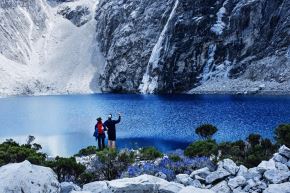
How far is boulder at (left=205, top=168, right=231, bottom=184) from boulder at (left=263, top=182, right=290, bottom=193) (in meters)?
2.26

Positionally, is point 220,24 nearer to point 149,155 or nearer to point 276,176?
point 149,155

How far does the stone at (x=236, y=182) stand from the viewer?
13607 millimetres

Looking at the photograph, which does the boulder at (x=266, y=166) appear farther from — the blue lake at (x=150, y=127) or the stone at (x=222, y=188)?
the blue lake at (x=150, y=127)

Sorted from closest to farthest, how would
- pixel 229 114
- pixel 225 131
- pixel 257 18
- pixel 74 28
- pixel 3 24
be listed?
1. pixel 225 131
2. pixel 229 114
3. pixel 257 18
4. pixel 3 24
5. pixel 74 28

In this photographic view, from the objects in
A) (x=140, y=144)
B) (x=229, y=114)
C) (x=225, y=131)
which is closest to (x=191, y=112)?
(x=229, y=114)

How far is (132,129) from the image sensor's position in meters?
48.8

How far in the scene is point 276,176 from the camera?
13.6 metres

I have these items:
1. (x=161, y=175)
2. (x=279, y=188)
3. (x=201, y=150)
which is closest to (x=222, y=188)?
(x=279, y=188)

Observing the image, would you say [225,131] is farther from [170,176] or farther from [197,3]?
[197,3]

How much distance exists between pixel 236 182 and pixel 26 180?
21.0ft

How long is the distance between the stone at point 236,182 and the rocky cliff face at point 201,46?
88.3 meters

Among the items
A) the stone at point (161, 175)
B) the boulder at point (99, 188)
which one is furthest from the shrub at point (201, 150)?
the boulder at point (99, 188)

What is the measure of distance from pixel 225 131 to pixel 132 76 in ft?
332

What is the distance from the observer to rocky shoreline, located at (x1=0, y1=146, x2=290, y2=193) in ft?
35.0
